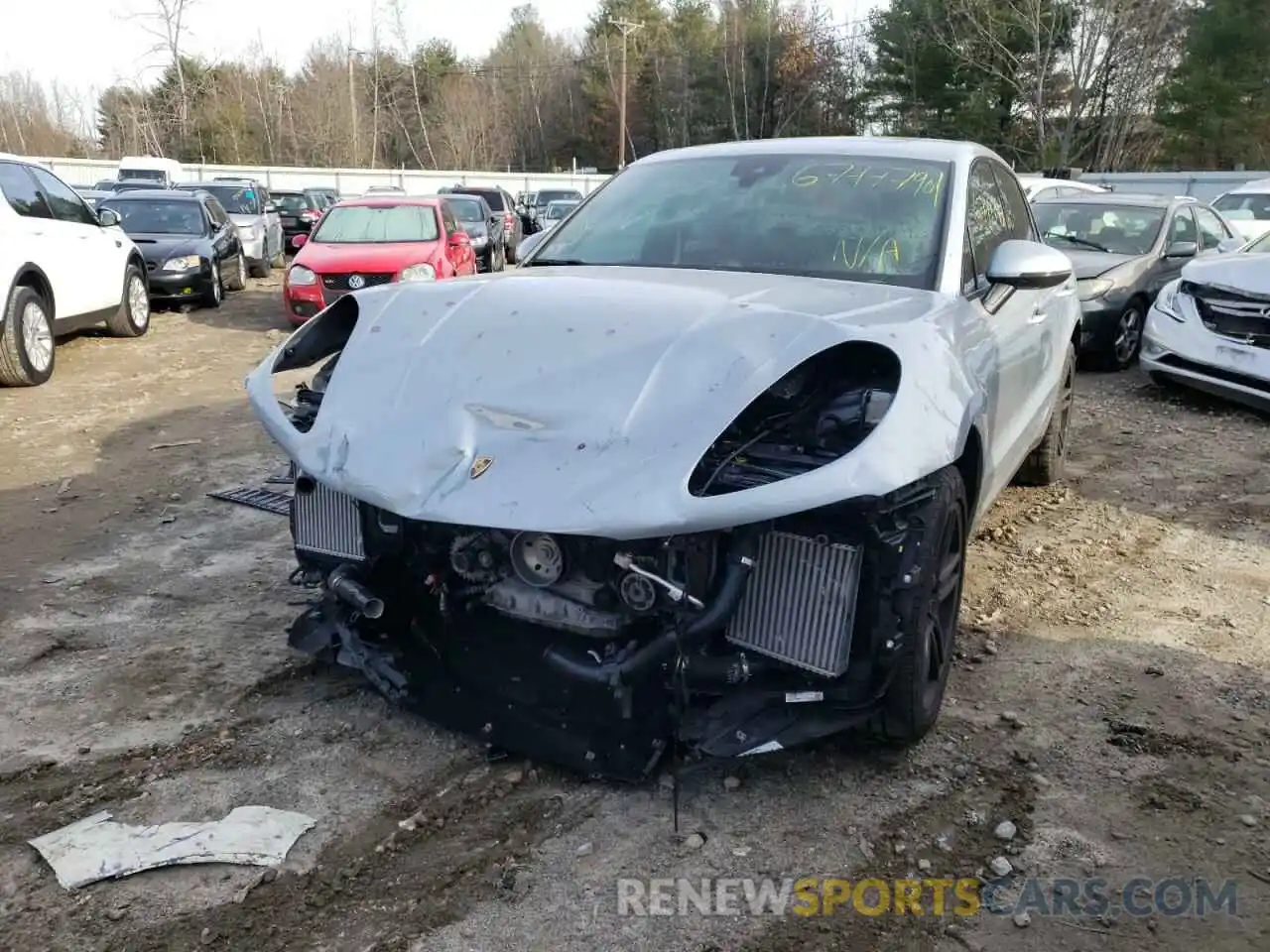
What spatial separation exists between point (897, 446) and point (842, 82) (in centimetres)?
5269

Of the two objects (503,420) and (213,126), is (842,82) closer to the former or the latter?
(213,126)

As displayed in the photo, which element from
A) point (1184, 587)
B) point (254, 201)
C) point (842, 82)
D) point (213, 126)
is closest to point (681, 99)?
point (842, 82)

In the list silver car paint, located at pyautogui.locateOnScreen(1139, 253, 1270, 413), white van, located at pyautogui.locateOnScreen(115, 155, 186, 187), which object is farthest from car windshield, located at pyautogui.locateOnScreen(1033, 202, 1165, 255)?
white van, located at pyautogui.locateOnScreen(115, 155, 186, 187)

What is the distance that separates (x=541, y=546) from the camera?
2.71 meters

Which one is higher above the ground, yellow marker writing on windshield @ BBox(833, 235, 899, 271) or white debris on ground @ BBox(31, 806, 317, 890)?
yellow marker writing on windshield @ BBox(833, 235, 899, 271)

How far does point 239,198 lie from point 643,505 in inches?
768

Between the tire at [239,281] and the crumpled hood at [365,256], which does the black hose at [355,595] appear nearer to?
the crumpled hood at [365,256]

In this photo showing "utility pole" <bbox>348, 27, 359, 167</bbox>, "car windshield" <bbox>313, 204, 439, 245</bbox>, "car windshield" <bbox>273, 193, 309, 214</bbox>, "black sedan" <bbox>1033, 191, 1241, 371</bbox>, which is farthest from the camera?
"utility pole" <bbox>348, 27, 359, 167</bbox>

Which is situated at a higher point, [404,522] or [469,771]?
[404,522]

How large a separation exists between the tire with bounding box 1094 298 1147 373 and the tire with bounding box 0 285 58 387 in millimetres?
9403

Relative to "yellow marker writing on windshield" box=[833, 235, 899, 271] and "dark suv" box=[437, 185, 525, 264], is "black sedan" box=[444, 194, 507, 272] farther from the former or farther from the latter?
"yellow marker writing on windshield" box=[833, 235, 899, 271]

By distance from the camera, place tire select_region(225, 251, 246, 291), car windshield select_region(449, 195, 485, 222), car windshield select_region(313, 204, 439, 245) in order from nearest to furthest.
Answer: car windshield select_region(313, 204, 439, 245)
tire select_region(225, 251, 246, 291)
car windshield select_region(449, 195, 485, 222)

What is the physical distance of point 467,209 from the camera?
18031mm

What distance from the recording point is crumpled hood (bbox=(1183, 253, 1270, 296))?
24.8ft
